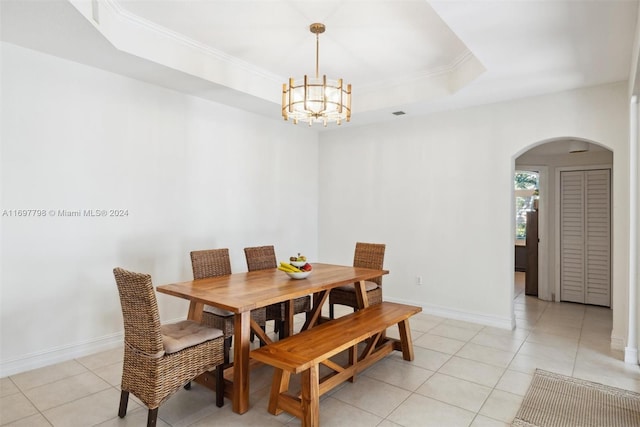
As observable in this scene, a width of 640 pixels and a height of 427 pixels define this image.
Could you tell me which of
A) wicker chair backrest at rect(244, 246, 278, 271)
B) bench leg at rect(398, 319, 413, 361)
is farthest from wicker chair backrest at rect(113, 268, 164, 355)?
bench leg at rect(398, 319, 413, 361)

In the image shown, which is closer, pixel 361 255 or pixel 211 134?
pixel 361 255

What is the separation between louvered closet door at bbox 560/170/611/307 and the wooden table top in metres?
3.65

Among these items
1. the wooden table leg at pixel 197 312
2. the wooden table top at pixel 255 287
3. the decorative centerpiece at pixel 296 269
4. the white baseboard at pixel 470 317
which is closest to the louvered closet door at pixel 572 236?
the white baseboard at pixel 470 317

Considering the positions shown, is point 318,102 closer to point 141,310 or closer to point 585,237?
point 141,310

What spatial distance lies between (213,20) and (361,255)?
2.85m

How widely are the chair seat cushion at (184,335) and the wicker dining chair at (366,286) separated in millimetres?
1784

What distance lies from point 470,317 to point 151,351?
3906 mm

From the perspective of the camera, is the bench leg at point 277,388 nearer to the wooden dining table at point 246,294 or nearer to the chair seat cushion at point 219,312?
the wooden dining table at point 246,294

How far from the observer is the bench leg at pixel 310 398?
2285mm

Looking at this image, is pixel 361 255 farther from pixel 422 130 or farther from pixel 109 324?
pixel 109 324

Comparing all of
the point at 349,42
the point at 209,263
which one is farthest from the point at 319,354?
the point at 349,42

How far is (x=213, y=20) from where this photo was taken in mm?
3256

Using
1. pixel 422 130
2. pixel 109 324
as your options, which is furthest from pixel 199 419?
pixel 422 130

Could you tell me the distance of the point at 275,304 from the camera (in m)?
3.78
